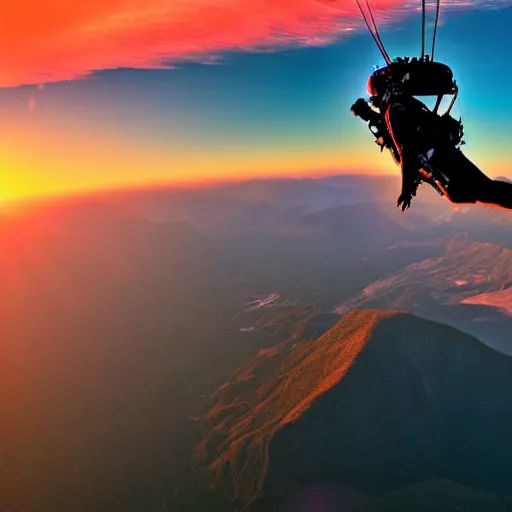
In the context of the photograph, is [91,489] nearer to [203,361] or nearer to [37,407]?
[37,407]

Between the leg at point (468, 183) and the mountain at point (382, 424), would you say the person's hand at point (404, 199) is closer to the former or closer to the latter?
the leg at point (468, 183)

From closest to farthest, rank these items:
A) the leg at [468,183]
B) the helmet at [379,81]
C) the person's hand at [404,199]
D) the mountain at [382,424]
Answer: the leg at [468,183] < the person's hand at [404,199] < the helmet at [379,81] < the mountain at [382,424]

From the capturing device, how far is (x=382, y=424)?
101m

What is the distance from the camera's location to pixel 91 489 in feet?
365

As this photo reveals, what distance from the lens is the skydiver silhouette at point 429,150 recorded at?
17.6 ft

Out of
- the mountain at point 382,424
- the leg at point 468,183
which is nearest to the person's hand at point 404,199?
the leg at point 468,183

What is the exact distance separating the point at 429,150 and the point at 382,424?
352 feet

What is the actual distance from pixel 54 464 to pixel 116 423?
75.2 ft

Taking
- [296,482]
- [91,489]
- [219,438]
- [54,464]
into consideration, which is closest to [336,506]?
[296,482]

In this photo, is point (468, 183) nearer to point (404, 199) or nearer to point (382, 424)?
point (404, 199)

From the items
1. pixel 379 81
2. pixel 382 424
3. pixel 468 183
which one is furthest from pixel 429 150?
pixel 382 424

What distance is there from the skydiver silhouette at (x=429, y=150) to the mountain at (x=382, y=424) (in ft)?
320

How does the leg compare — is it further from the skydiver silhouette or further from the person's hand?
the person's hand

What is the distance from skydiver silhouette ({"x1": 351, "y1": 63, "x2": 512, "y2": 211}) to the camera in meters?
5.35
